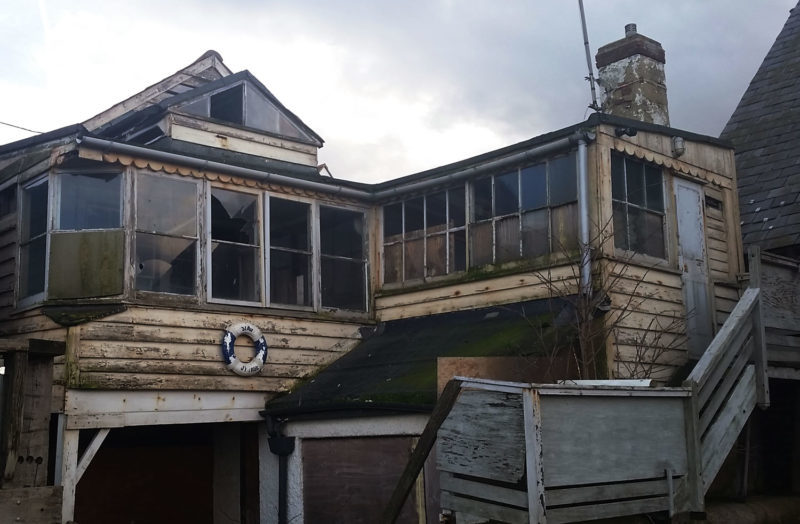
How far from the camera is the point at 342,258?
43.6ft

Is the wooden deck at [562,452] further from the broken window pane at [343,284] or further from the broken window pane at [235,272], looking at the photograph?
the broken window pane at [343,284]

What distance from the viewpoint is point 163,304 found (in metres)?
11.2

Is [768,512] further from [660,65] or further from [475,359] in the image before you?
[660,65]

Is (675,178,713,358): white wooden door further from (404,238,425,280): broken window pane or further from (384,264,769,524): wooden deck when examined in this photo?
(384,264,769,524): wooden deck

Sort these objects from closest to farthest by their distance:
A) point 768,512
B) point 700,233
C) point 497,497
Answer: point 497,497 → point 768,512 → point 700,233

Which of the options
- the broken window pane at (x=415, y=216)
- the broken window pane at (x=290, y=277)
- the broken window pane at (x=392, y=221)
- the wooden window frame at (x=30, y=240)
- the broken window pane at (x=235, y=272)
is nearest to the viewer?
the wooden window frame at (x=30, y=240)

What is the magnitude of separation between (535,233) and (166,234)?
473cm

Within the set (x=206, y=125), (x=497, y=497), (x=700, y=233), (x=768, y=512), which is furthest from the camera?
(x=206, y=125)

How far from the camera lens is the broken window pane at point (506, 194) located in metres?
12.1

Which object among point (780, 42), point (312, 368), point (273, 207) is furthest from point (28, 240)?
point (780, 42)

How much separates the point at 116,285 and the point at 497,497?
6159 mm

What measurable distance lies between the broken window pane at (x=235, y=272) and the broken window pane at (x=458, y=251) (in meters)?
2.70

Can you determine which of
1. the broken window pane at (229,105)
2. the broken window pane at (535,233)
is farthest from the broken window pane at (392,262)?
the broken window pane at (229,105)

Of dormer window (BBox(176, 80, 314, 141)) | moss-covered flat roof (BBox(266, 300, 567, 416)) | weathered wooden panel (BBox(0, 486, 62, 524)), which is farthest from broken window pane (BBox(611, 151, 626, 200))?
weathered wooden panel (BBox(0, 486, 62, 524))
